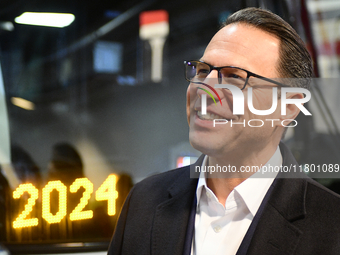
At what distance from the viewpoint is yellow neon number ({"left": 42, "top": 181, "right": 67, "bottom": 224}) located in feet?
5.02

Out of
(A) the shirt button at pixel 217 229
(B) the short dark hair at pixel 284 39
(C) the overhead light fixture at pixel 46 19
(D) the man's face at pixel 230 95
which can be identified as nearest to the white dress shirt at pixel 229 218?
(A) the shirt button at pixel 217 229

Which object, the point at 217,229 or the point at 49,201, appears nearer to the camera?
the point at 217,229

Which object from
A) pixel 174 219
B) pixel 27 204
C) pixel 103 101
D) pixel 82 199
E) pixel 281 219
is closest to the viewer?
pixel 281 219

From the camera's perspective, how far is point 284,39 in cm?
79

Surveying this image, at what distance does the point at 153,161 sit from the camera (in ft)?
6.64

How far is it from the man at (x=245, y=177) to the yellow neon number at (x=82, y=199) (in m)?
0.82

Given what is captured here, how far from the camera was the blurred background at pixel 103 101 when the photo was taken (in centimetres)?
163

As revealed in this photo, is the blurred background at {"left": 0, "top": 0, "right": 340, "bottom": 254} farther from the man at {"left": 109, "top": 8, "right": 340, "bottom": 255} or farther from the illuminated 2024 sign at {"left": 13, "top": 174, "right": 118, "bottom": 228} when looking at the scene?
the man at {"left": 109, "top": 8, "right": 340, "bottom": 255}

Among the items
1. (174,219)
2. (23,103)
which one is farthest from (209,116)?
(23,103)

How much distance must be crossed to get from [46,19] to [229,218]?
1565 millimetres

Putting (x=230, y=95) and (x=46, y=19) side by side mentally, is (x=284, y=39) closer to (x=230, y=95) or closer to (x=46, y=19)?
(x=230, y=95)

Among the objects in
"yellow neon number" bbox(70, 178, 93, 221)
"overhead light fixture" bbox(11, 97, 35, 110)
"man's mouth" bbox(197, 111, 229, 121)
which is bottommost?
"yellow neon number" bbox(70, 178, 93, 221)

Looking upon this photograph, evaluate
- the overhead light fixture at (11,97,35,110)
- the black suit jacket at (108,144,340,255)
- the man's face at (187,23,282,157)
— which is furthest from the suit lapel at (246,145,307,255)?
the overhead light fixture at (11,97,35,110)

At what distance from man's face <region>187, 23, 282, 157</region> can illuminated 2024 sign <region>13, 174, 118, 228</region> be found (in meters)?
1.05
